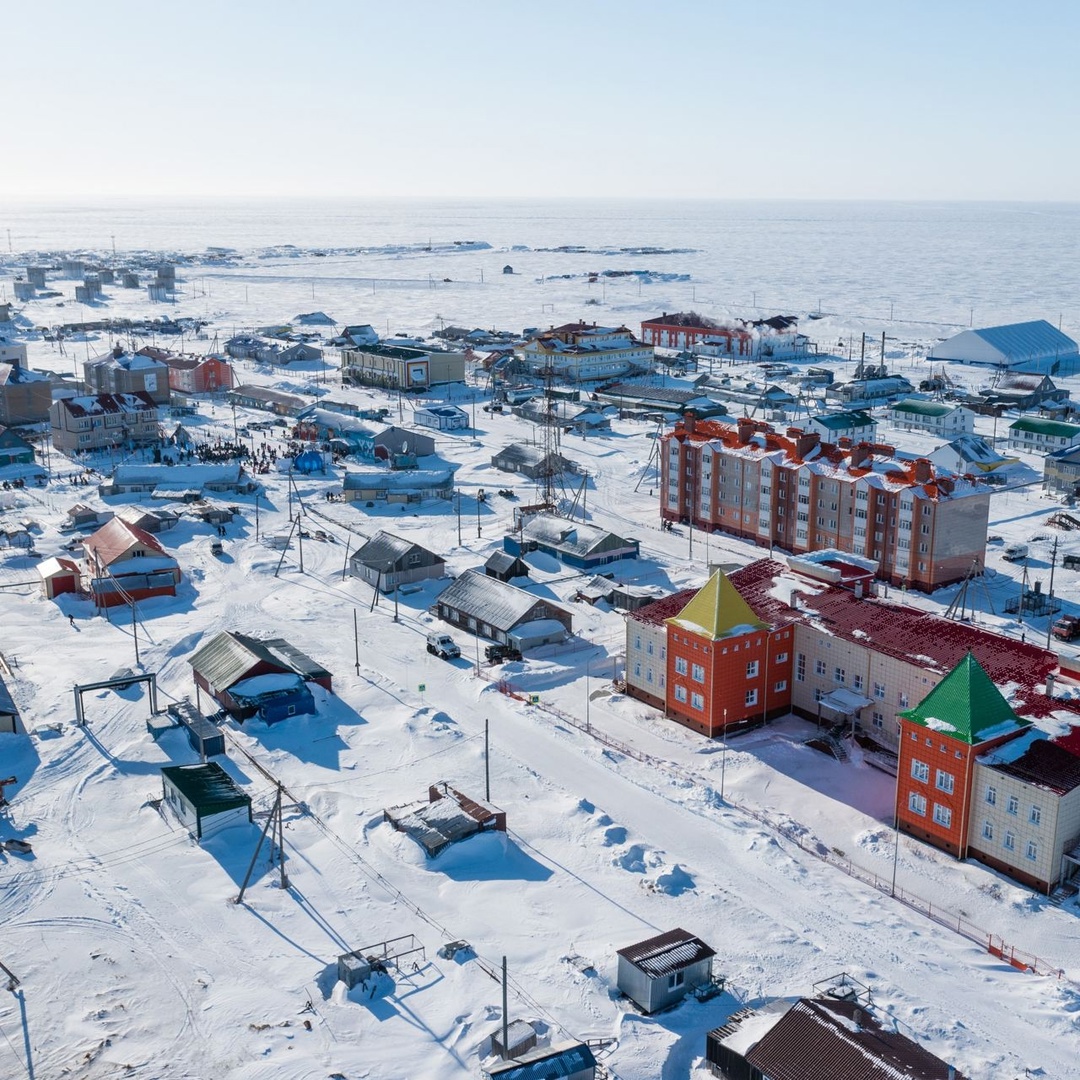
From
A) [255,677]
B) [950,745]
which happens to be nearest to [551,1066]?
[950,745]

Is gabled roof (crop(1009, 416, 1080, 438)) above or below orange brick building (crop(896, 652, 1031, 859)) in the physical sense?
above

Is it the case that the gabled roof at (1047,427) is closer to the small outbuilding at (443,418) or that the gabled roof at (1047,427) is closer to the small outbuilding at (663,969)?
the small outbuilding at (443,418)

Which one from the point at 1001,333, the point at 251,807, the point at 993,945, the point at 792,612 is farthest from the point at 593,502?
the point at 1001,333

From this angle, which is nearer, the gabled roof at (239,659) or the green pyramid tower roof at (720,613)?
the green pyramid tower roof at (720,613)

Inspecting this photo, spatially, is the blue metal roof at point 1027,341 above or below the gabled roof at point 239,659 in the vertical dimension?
above

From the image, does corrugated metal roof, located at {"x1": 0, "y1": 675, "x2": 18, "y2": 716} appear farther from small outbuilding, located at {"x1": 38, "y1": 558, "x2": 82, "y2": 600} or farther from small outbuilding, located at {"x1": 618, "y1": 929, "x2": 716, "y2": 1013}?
small outbuilding, located at {"x1": 618, "y1": 929, "x2": 716, "y2": 1013}

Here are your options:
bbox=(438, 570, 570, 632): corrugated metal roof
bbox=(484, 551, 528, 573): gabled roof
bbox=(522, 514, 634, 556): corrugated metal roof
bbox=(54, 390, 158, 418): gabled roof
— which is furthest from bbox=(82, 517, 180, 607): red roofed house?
bbox=(54, 390, 158, 418): gabled roof

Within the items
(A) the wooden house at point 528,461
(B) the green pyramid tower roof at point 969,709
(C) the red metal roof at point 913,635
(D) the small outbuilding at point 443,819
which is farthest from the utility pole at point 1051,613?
(A) the wooden house at point 528,461
